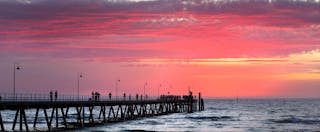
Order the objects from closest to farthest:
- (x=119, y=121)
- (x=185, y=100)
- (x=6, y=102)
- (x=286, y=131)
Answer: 1. (x=6, y=102)
2. (x=286, y=131)
3. (x=119, y=121)
4. (x=185, y=100)

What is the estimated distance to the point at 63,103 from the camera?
62188 mm

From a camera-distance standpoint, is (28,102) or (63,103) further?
(63,103)

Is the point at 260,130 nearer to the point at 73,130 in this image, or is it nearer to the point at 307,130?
the point at 307,130

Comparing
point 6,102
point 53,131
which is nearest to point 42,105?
point 53,131

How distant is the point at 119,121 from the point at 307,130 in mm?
27718

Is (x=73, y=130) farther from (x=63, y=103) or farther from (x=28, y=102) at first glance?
(x=28, y=102)

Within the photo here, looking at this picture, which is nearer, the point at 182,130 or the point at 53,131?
the point at 53,131

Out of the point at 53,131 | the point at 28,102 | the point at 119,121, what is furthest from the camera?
the point at 119,121

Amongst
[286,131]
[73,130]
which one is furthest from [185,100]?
[73,130]

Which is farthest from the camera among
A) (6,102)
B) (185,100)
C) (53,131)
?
(185,100)

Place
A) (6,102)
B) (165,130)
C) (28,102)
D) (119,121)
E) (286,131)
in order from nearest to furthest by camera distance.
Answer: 1. (6,102)
2. (28,102)
3. (165,130)
4. (286,131)
5. (119,121)

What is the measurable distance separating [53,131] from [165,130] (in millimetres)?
15815

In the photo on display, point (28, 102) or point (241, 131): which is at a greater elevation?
point (28, 102)

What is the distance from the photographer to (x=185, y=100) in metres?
141
